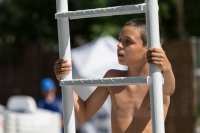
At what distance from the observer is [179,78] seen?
994 centimetres

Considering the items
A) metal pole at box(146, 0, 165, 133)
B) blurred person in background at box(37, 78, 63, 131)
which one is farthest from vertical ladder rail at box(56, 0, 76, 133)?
blurred person in background at box(37, 78, 63, 131)

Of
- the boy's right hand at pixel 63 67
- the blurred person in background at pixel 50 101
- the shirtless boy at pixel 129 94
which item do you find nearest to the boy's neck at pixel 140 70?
the shirtless boy at pixel 129 94

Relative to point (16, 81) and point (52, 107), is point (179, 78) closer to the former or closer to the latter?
point (52, 107)

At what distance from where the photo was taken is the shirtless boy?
9.78 ft

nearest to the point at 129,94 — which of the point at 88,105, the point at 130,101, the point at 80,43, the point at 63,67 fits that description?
the point at 130,101

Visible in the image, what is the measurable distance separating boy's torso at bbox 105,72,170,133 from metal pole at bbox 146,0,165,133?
1.66 ft

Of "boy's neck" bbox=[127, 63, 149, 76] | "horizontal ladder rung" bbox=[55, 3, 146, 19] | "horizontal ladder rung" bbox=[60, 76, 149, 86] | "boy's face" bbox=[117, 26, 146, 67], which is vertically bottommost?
"horizontal ladder rung" bbox=[60, 76, 149, 86]

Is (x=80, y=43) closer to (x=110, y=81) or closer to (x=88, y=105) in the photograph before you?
(x=88, y=105)

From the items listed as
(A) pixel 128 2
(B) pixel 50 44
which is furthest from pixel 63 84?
(B) pixel 50 44

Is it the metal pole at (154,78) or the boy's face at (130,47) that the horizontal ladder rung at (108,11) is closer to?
the metal pole at (154,78)

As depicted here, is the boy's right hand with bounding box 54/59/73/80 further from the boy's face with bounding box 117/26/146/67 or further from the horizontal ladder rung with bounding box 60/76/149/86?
the boy's face with bounding box 117/26/146/67

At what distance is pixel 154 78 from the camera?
253 centimetres

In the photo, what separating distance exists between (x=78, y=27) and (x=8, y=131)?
6502 millimetres

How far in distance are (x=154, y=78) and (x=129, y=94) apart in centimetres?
62
